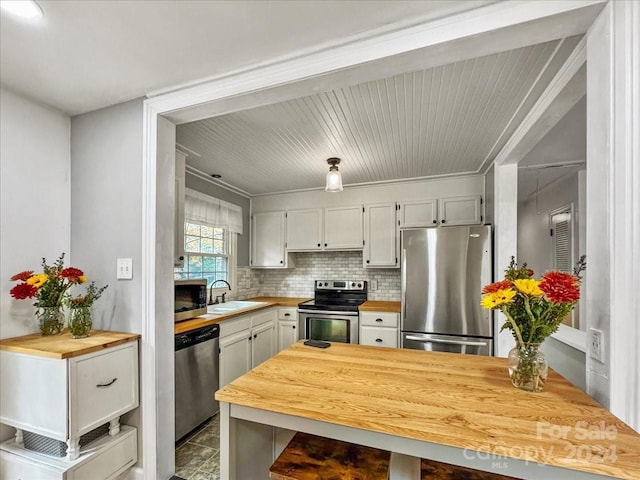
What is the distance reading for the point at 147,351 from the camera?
1720 millimetres

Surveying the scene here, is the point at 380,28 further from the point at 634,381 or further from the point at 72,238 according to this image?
the point at 72,238

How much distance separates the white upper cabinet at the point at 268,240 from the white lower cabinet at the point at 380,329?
1410mm

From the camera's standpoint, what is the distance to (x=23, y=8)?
3.72 ft

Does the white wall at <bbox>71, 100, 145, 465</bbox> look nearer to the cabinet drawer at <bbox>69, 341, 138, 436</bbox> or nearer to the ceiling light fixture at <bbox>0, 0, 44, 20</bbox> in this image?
the cabinet drawer at <bbox>69, 341, 138, 436</bbox>

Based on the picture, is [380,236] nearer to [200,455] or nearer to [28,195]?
[200,455]

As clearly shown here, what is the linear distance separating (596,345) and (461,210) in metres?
2.55

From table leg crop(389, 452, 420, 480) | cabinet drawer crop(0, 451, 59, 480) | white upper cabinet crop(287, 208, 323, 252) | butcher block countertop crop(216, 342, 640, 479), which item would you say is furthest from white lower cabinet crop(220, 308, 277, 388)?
table leg crop(389, 452, 420, 480)

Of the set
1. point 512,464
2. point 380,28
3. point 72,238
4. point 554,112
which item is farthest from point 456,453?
point 72,238

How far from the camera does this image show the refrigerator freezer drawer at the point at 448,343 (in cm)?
264

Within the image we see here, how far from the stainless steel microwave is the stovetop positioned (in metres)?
1.41

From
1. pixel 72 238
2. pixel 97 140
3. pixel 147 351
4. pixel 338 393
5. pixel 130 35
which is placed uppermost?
pixel 130 35

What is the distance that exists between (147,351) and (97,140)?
1.39 m

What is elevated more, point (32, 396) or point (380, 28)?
point (380, 28)

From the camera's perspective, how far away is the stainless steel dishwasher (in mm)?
2139
